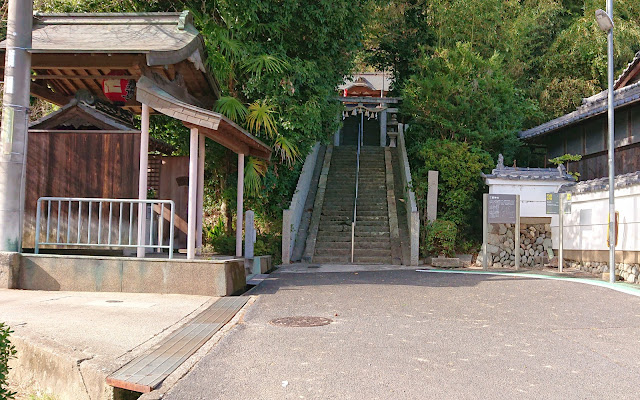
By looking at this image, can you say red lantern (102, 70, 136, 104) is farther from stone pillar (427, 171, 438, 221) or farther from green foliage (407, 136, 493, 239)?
green foliage (407, 136, 493, 239)

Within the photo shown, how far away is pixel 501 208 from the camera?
14484mm

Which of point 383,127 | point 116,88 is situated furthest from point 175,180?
point 383,127

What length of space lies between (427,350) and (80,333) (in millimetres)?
3288

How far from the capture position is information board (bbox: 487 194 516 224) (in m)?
14.5

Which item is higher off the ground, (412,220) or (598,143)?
(598,143)

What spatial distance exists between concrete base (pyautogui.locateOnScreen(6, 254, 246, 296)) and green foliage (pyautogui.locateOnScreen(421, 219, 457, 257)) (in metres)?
8.47

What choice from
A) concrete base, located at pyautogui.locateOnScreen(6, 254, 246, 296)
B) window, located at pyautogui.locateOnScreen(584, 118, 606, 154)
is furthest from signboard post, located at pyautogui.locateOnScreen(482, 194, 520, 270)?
concrete base, located at pyautogui.locateOnScreen(6, 254, 246, 296)

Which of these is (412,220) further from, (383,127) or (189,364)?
(383,127)

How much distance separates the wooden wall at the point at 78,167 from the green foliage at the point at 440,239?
8.94 m

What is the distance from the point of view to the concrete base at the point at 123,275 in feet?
27.7

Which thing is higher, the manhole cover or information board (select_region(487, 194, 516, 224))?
information board (select_region(487, 194, 516, 224))

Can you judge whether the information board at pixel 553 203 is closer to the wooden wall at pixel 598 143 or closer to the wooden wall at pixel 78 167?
the wooden wall at pixel 598 143

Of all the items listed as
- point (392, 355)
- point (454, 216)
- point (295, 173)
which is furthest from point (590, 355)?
point (295, 173)

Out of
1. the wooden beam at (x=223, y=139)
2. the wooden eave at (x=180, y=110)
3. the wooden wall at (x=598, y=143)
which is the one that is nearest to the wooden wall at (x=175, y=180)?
the wooden beam at (x=223, y=139)
